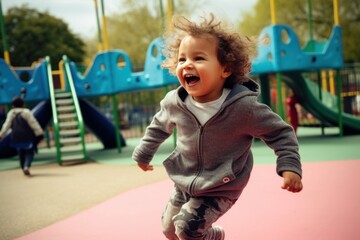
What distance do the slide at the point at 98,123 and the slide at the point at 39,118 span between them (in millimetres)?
1068

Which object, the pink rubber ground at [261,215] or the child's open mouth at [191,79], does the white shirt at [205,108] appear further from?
the pink rubber ground at [261,215]

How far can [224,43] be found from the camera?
218 cm

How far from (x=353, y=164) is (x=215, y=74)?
413 cm

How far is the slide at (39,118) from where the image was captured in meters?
10.4

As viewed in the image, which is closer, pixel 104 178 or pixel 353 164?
pixel 353 164

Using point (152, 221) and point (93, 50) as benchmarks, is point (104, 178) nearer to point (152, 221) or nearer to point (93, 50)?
point (152, 221)

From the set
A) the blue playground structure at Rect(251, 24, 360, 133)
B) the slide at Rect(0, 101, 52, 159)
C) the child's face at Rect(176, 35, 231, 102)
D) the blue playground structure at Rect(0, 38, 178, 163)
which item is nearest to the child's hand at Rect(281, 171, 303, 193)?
the child's face at Rect(176, 35, 231, 102)

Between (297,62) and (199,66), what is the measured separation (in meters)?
7.23

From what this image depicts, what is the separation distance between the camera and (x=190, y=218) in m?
2.05

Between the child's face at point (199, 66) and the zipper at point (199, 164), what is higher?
the child's face at point (199, 66)

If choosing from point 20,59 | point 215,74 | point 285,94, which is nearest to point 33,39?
point 20,59

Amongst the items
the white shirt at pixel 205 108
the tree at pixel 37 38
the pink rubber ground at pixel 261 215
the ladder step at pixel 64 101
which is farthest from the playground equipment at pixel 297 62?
the tree at pixel 37 38

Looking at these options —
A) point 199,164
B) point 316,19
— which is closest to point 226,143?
point 199,164

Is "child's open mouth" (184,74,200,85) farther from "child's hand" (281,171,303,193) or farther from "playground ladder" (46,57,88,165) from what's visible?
"playground ladder" (46,57,88,165)
